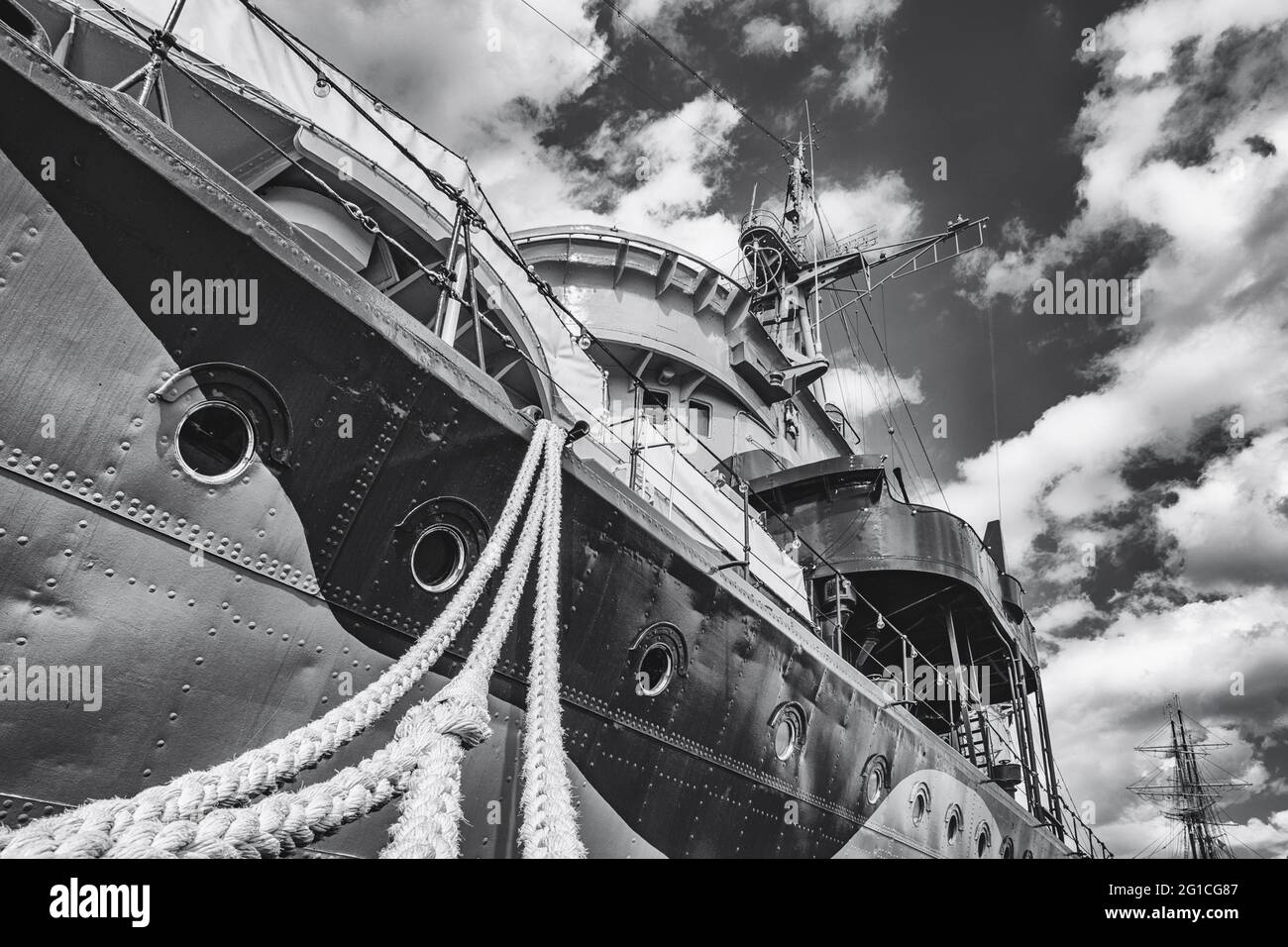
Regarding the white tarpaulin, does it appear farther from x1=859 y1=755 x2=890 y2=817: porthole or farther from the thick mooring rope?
x1=859 y1=755 x2=890 y2=817: porthole

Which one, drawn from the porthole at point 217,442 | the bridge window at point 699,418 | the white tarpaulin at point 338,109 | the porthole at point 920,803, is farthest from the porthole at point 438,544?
the bridge window at point 699,418

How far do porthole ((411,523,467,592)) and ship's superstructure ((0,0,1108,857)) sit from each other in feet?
0.06

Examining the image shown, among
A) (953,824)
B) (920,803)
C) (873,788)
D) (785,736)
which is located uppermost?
(785,736)

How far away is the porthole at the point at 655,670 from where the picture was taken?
602 cm

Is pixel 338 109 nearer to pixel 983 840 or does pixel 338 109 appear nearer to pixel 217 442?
pixel 217 442

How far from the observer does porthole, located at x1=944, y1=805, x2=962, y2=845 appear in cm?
1080

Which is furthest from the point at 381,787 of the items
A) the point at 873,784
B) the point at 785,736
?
the point at 873,784

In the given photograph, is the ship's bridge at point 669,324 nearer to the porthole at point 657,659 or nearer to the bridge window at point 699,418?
the bridge window at point 699,418

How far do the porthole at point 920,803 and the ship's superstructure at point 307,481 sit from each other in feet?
0.16

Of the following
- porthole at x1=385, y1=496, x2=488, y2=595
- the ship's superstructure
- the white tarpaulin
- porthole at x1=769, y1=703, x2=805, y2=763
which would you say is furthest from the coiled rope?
porthole at x1=769, y1=703, x2=805, y2=763

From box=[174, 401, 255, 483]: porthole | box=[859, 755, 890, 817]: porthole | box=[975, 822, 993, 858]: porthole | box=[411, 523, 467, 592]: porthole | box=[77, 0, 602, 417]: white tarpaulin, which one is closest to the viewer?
box=[174, 401, 255, 483]: porthole

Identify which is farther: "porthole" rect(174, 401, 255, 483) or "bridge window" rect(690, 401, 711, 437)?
"bridge window" rect(690, 401, 711, 437)

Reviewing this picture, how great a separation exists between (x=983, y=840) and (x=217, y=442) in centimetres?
1219

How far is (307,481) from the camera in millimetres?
4047
